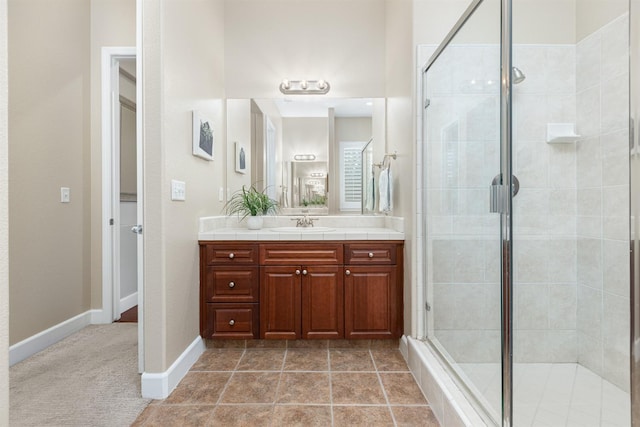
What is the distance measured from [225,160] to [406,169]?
1.51 m

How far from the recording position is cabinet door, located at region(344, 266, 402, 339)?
90.4 inches

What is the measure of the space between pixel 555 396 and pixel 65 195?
337cm

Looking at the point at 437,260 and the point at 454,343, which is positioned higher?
the point at 437,260

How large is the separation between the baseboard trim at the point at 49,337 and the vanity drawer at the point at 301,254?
160cm

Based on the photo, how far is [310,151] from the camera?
2951 millimetres

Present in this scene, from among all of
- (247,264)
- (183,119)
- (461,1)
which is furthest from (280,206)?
(461,1)

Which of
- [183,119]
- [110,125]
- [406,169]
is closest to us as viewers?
[183,119]

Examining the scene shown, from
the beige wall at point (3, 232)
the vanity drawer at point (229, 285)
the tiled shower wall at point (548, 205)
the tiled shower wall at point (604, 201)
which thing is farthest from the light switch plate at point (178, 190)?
the tiled shower wall at point (604, 201)

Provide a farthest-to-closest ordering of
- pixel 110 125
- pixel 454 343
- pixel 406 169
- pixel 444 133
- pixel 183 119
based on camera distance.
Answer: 1. pixel 110 125
2. pixel 406 169
3. pixel 183 119
4. pixel 444 133
5. pixel 454 343

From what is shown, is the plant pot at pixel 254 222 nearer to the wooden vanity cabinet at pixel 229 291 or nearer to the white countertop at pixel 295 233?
the white countertop at pixel 295 233

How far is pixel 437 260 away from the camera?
1.97m

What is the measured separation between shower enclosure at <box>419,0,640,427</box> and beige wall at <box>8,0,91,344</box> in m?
2.59

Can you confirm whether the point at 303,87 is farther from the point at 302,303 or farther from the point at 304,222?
the point at 302,303

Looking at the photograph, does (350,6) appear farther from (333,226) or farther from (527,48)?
(333,226)
